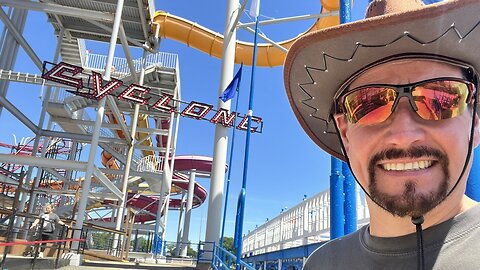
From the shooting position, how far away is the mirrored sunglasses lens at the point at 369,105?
44.8 inches

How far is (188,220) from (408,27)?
24696 millimetres

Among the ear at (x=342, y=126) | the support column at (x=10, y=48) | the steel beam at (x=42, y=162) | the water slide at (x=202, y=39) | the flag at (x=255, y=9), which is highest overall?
the water slide at (x=202, y=39)

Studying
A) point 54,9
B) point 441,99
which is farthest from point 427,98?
point 54,9

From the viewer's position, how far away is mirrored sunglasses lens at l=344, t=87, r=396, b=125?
1139mm

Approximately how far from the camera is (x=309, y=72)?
1458mm

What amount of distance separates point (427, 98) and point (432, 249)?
0.47 meters

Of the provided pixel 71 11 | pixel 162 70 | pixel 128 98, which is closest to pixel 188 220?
pixel 162 70

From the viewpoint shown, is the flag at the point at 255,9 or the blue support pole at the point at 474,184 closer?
the blue support pole at the point at 474,184

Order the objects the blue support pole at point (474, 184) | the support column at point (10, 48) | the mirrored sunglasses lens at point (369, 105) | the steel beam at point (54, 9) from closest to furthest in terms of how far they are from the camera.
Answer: the mirrored sunglasses lens at point (369, 105) < the blue support pole at point (474, 184) < the steel beam at point (54, 9) < the support column at point (10, 48)

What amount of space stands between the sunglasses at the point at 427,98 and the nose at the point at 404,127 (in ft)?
0.05

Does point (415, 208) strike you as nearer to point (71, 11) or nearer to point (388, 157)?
point (388, 157)

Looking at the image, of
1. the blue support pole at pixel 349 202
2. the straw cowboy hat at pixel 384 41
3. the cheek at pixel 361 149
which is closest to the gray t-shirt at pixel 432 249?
the cheek at pixel 361 149

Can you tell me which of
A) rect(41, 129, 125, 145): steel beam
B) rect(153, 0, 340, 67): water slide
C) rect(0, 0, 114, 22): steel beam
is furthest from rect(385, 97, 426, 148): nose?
rect(153, 0, 340, 67): water slide

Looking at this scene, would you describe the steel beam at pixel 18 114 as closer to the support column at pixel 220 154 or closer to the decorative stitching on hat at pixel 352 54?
the support column at pixel 220 154
